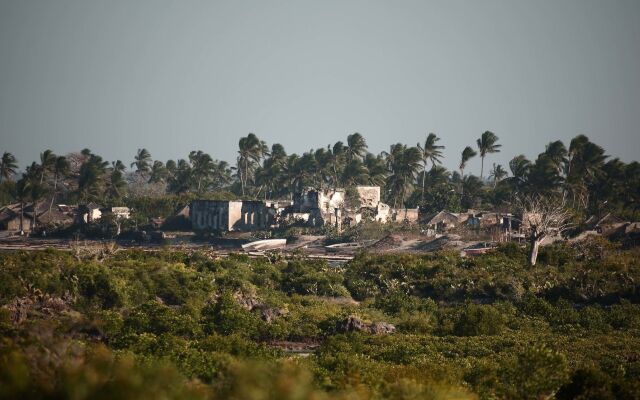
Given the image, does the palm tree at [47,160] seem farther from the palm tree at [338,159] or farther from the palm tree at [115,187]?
the palm tree at [338,159]

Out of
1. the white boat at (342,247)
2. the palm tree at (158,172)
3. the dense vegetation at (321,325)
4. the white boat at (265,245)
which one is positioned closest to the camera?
the dense vegetation at (321,325)

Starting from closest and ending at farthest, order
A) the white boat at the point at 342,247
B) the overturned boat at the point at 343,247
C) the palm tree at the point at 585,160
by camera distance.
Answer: the overturned boat at the point at 343,247
the white boat at the point at 342,247
the palm tree at the point at 585,160

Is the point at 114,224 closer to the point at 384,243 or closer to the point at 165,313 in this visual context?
the point at 384,243

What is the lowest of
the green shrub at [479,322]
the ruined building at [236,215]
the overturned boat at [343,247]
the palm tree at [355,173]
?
the green shrub at [479,322]

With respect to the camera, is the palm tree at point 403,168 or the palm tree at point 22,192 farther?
the palm tree at point 403,168

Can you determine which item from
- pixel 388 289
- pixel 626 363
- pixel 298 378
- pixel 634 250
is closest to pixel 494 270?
pixel 388 289

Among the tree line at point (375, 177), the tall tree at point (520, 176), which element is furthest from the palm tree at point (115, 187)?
the tall tree at point (520, 176)
